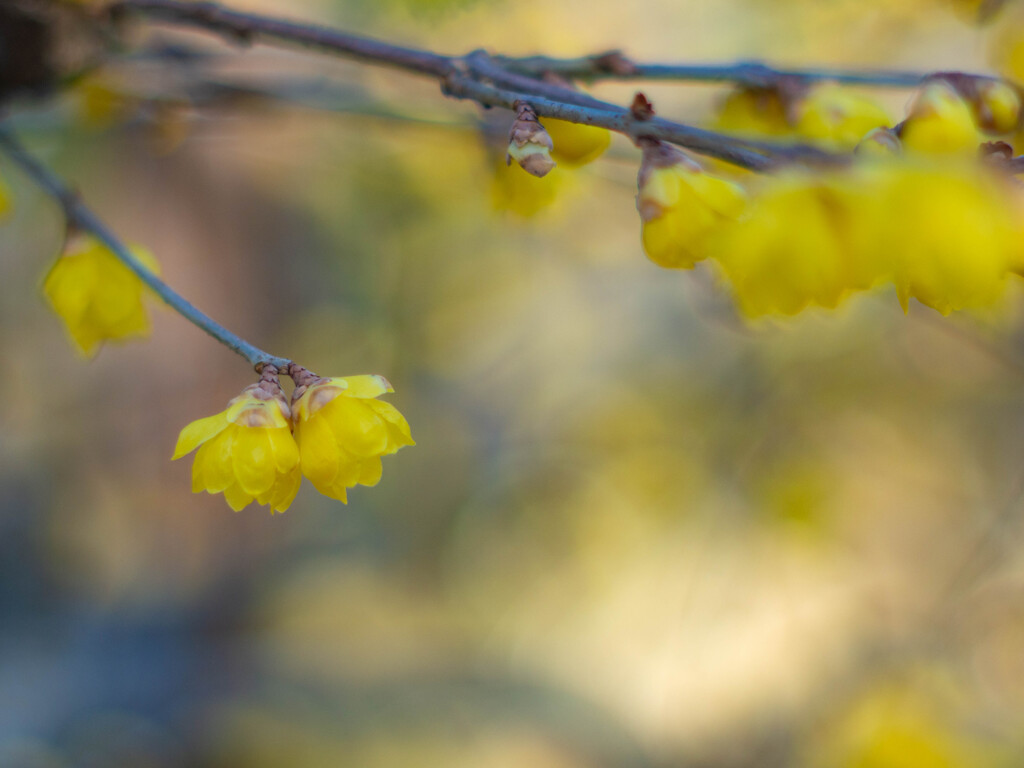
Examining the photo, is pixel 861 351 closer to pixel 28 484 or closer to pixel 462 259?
→ pixel 462 259

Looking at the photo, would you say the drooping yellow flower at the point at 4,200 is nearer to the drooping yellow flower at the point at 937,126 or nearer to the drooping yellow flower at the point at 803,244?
the drooping yellow flower at the point at 803,244

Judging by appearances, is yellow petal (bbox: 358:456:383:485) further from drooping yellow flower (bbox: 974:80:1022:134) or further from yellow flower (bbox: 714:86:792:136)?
drooping yellow flower (bbox: 974:80:1022:134)

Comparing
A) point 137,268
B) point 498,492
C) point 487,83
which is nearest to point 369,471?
point 137,268

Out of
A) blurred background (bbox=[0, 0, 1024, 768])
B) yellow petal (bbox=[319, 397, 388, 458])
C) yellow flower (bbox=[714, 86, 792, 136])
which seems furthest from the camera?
blurred background (bbox=[0, 0, 1024, 768])

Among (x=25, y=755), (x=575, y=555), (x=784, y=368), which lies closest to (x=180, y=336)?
(x=25, y=755)

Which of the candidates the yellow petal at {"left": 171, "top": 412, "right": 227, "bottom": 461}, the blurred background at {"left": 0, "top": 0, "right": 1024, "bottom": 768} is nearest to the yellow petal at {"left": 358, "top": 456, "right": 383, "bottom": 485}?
the yellow petal at {"left": 171, "top": 412, "right": 227, "bottom": 461}

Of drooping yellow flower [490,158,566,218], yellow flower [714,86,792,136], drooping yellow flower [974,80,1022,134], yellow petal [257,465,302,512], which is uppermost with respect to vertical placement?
yellow flower [714,86,792,136]

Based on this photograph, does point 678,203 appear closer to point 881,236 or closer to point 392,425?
point 881,236
